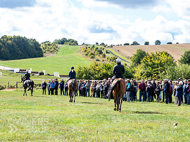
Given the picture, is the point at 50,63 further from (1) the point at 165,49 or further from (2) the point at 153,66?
(2) the point at 153,66

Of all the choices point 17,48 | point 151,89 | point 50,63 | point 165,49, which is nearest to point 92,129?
point 151,89

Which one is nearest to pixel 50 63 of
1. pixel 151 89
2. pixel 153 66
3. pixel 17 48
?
pixel 17 48

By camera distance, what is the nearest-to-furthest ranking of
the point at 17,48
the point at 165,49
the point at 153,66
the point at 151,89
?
1. the point at 151,89
2. the point at 153,66
3. the point at 165,49
4. the point at 17,48

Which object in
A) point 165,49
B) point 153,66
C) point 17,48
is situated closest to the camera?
point 153,66

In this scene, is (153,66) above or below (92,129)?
above

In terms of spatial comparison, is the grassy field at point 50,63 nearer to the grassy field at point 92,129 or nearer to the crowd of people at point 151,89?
the crowd of people at point 151,89

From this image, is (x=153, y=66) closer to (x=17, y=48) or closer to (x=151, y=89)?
(x=151, y=89)

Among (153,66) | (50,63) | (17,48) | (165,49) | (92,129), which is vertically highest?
(17,48)

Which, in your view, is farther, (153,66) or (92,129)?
(153,66)

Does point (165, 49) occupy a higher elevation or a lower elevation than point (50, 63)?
higher

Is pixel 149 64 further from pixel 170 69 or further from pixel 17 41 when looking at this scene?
pixel 17 41

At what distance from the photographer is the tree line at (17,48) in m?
124

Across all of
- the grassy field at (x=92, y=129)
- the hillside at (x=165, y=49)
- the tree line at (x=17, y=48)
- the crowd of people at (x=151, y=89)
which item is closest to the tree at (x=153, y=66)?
the crowd of people at (x=151, y=89)

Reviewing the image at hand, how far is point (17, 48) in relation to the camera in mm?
131375
